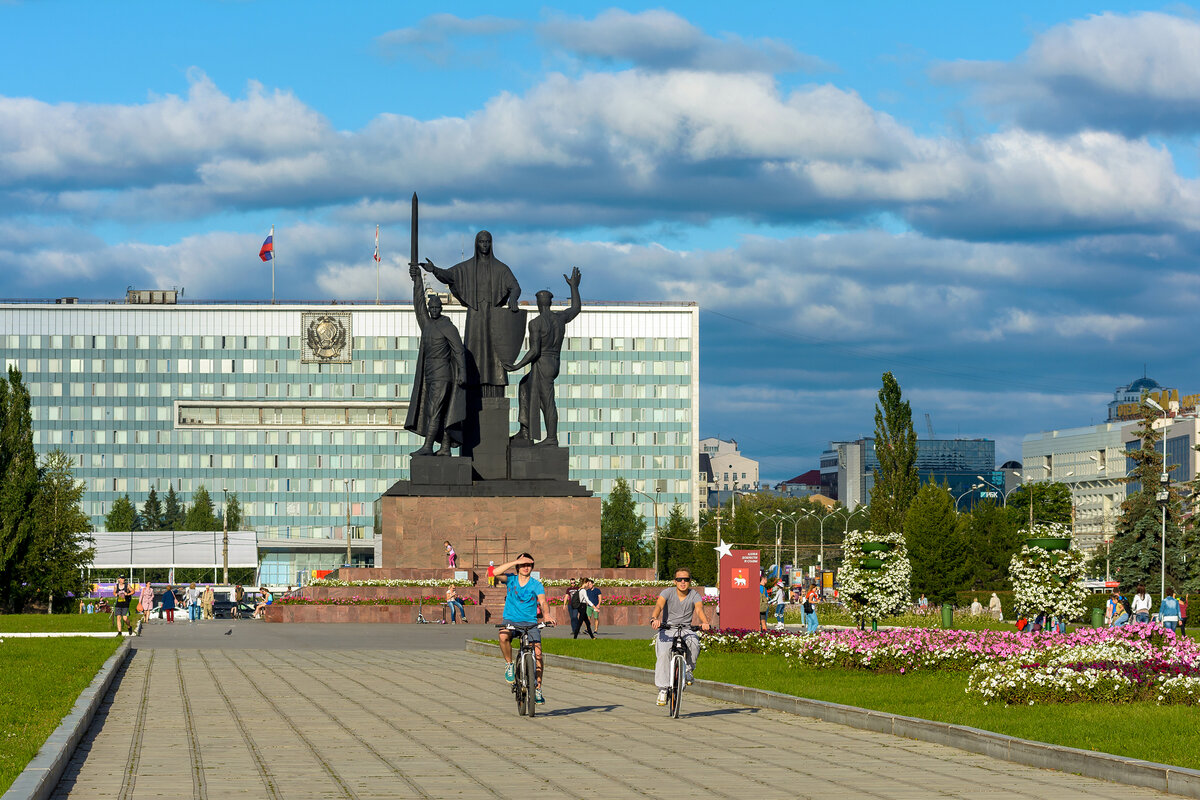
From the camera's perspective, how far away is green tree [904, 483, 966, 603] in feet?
209

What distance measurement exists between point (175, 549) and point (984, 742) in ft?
314

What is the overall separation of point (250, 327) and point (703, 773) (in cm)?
10654

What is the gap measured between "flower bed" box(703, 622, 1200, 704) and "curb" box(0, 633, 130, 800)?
8.44 metres

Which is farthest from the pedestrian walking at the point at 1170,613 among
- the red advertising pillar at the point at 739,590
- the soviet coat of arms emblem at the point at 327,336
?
the soviet coat of arms emblem at the point at 327,336

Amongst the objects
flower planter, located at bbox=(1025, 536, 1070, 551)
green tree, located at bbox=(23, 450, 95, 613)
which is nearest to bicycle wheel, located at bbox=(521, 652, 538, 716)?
flower planter, located at bbox=(1025, 536, 1070, 551)

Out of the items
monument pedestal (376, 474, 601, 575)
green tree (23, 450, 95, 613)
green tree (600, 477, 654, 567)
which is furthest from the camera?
green tree (600, 477, 654, 567)

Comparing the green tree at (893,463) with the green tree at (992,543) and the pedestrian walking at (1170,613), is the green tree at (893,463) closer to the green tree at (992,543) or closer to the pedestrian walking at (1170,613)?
the green tree at (992,543)

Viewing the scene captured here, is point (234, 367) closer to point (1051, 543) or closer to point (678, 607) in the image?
point (1051, 543)

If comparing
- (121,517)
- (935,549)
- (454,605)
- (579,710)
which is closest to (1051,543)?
(579,710)

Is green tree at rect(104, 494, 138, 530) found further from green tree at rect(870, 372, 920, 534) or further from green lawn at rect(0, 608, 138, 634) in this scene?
green lawn at rect(0, 608, 138, 634)

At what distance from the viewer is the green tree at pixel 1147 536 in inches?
2269

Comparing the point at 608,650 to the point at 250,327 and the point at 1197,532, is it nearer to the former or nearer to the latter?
the point at 1197,532

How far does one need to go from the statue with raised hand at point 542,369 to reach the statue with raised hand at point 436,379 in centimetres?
149

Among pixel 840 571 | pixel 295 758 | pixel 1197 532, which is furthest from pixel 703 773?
pixel 1197 532
